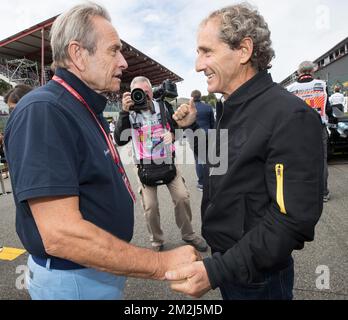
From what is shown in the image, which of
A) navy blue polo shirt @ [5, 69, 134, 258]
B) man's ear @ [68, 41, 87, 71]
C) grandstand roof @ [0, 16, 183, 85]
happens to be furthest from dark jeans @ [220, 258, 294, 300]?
grandstand roof @ [0, 16, 183, 85]

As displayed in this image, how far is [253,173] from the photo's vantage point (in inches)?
53.3

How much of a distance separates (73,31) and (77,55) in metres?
0.10

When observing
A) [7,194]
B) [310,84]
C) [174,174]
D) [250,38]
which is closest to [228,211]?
[250,38]

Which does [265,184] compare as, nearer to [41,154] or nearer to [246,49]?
[246,49]

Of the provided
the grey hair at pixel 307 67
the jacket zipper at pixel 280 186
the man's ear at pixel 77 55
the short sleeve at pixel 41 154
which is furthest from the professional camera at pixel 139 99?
the grey hair at pixel 307 67

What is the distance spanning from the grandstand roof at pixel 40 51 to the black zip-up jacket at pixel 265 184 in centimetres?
2008

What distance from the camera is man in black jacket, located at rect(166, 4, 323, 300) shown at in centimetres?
124

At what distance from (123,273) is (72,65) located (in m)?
0.94

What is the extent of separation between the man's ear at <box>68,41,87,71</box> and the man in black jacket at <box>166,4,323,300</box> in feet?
1.84

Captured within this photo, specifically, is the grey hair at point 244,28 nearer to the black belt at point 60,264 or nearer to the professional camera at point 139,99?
the black belt at point 60,264

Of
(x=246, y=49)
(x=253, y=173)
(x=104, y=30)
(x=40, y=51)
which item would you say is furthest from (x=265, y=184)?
(x=40, y=51)

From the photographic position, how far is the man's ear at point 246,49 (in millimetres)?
1457

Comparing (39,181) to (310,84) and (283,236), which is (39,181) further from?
(310,84)

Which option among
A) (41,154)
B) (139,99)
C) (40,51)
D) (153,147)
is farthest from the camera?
(40,51)
